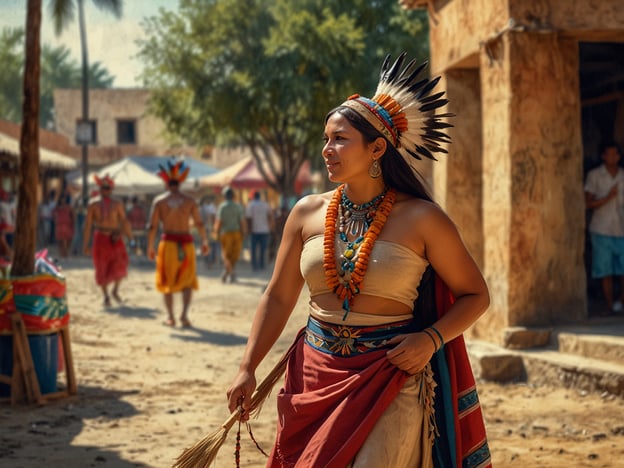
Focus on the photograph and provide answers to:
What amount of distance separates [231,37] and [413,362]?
21710 millimetres

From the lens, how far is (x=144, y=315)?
533 inches

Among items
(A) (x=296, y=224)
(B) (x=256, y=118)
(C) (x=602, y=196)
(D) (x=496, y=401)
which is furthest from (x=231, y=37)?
Answer: (A) (x=296, y=224)

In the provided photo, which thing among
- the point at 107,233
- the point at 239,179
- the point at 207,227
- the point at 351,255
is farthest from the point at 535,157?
the point at 239,179

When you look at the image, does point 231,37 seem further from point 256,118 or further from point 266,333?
point 266,333

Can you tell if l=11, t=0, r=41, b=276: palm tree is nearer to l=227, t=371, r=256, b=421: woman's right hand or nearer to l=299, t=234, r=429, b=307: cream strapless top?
l=227, t=371, r=256, b=421: woman's right hand

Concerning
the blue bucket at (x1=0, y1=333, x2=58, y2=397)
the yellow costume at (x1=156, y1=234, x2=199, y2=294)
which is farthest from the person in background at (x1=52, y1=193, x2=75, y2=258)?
the blue bucket at (x1=0, y1=333, x2=58, y2=397)

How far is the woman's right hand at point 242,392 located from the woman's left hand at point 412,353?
2.04 ft

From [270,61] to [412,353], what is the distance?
65.2 feet

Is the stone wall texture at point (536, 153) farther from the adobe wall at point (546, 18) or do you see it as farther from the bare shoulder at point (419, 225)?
the bare shoulder at point (419, 225)

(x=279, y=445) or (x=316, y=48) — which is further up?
(x=316, y=48)

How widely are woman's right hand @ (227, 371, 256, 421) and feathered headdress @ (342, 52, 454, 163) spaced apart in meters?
1.05

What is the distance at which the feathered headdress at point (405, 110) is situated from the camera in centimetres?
342

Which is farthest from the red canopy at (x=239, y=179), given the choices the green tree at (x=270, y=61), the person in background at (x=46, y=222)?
the green tree at (x=270, y=61)

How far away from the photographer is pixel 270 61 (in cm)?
2248
